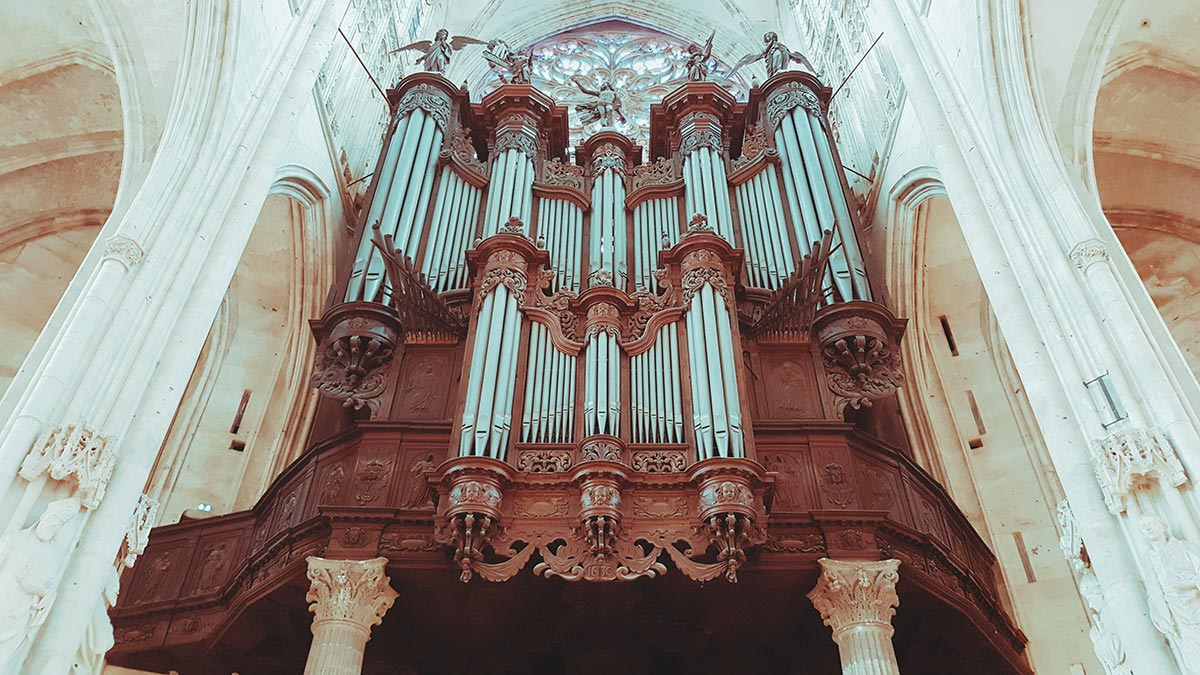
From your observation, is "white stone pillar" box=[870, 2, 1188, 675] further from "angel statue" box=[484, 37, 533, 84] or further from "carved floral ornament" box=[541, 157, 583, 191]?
"angel statue" box=[484, 37, 533, 84]

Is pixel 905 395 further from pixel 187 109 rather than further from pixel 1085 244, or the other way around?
pixel 187 109

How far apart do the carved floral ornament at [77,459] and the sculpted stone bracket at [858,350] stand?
19.2 feet

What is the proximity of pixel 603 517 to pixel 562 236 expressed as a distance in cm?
461

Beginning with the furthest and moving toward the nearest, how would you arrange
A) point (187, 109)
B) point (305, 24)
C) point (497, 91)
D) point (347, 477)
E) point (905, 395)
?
point (497, 91) < point (905, 395) < point (305, 24) < point (347, 477) < point (187, 109)

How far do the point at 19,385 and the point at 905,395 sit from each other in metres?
8.73

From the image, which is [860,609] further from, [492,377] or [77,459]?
[77,459]

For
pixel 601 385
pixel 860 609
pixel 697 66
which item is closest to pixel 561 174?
pixel 697 66

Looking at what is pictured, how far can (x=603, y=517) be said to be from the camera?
6.69m

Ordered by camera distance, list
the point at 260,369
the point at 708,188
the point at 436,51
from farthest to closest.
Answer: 1. the point at 436,51
2. the point at 260,369
3. the point at 708,188

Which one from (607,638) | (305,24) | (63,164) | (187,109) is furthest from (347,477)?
(63,164)

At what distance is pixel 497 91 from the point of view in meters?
12.6

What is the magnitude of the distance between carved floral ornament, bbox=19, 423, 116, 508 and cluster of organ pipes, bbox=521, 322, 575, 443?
9.67 feet

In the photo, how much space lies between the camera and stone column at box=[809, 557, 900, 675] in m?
6.68

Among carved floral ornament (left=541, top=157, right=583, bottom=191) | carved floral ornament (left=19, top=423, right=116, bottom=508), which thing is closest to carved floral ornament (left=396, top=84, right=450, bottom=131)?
carved floral ornament (left=541, top=157, right=583, bottom=191)
